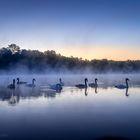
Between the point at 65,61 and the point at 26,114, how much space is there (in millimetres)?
96051

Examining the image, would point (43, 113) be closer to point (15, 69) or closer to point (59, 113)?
point (59, 113)

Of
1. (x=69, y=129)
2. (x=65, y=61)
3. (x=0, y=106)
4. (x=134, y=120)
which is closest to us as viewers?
(x=69, y=129)

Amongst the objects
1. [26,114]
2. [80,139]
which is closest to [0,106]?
[26,114]

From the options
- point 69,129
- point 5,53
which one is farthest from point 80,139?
point 5,53

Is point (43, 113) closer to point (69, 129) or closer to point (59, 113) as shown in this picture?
point (59, 113)

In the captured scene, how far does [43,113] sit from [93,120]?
3920 millimetres

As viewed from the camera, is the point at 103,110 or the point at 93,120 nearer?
the point at 93,120

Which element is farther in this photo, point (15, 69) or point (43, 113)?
point (15, 69)

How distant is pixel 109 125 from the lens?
49.5 ft

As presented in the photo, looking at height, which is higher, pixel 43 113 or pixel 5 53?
pixel 5 53

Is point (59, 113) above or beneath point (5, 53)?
beneath

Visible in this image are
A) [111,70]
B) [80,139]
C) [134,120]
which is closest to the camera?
[80,139]

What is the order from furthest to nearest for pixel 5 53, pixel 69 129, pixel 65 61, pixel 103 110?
pixel 65 61
pixel 5 53
pixel 103 110
pixel 69 129

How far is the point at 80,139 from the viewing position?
12453 mm
